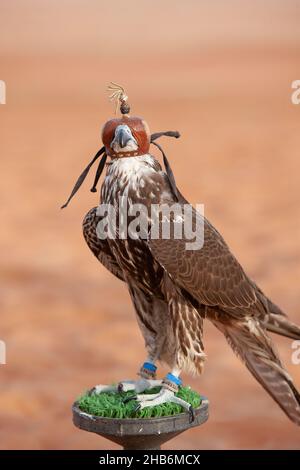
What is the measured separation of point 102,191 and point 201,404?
0.91 m

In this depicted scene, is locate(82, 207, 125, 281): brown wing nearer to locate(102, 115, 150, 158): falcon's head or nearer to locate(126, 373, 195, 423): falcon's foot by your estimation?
locate(102, 115, 150, 158): falcon's head

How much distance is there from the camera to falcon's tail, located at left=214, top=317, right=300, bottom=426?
3.18m

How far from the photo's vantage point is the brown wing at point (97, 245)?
3.25 metres

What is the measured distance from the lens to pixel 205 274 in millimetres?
3018

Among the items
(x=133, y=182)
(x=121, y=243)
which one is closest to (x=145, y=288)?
(x=121, y=243)

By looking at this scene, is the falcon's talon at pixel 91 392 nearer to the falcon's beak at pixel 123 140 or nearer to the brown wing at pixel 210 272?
the brown wing at pixel 210 272

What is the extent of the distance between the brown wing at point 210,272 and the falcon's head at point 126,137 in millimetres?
321

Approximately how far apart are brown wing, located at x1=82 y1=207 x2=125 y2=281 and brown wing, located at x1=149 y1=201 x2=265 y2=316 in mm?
360

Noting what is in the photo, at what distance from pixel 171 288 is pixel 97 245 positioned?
43cm

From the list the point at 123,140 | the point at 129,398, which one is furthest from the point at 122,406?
the point at 123,140

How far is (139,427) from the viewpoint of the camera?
3025mm

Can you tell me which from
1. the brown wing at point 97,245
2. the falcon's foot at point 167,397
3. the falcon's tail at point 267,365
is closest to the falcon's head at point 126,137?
the brown wing at point 97,245
